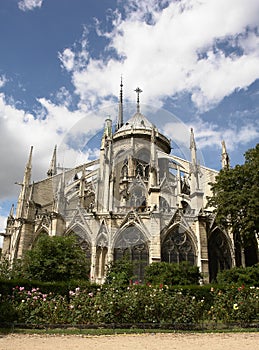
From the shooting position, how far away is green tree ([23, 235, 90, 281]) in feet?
55.6

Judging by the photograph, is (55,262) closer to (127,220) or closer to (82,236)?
(82,236)

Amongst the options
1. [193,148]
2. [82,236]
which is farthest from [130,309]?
[193,148]

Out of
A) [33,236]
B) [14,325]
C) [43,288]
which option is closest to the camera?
[14,325]

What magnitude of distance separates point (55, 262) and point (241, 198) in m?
12.1

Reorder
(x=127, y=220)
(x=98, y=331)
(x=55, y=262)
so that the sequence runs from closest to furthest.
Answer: (x=98, y=331) < (x=55, y=262) < (x=127, y=220)

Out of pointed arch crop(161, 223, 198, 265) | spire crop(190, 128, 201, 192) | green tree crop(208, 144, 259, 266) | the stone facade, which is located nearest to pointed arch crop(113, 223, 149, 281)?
the stone facade

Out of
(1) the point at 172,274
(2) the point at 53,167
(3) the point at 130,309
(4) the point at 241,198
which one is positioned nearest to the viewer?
(3) the point at 130,309

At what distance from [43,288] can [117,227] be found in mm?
11344

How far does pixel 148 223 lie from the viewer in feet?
74.8

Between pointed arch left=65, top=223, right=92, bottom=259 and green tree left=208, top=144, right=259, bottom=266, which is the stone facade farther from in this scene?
green tree left=208, top=144, right=259, bottom=266

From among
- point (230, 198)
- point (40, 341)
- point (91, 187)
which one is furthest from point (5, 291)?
point (91, 187)

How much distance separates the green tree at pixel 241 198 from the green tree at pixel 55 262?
1001 centimetres

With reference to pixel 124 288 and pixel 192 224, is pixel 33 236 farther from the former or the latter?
pixel 124 288

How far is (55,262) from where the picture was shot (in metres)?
17.2
